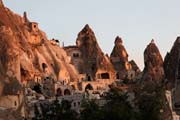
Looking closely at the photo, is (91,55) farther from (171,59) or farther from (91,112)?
(91,112)

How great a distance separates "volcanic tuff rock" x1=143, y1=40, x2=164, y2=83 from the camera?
116750 mm

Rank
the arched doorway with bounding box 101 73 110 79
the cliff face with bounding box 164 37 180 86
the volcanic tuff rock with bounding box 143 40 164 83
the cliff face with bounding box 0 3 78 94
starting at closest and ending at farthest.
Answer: the cliff face with bounding box 0 3 78 94
the cliff face with bounding box 164 37 180 86
the volcanic tuff rock with bounding box 143 40 164 83
the arched doorway with bounding box 101 73 110 79

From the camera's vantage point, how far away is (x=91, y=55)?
435 ft

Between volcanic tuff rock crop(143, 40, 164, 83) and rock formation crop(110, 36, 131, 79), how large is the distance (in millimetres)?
15210

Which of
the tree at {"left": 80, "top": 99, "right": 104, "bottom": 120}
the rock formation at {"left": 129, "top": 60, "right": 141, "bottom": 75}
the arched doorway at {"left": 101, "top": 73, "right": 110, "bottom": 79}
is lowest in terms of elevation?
the tree at {"left": 80, "top": 99, "right": 104, "bottom": 120}

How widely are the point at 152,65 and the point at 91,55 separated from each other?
51.7ft

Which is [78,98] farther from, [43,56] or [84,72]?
[84,72]

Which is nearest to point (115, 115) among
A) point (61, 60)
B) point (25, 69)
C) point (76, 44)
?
point (25, 69)

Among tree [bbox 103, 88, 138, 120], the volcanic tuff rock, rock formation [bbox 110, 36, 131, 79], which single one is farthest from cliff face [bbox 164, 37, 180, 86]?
tree [bbox 103, 88, 138, 120]

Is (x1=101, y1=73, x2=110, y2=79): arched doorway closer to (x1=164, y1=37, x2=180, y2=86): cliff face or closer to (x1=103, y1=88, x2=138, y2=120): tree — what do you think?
(x1=164, y1=37, x2=180, y2=86): cliff face

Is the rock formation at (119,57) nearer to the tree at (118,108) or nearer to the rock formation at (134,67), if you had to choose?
the rock formation at (134,67)

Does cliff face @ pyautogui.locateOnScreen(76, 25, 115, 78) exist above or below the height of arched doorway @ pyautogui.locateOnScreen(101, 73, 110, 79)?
above

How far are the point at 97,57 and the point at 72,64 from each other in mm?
5416

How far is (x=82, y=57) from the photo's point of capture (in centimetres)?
13462
